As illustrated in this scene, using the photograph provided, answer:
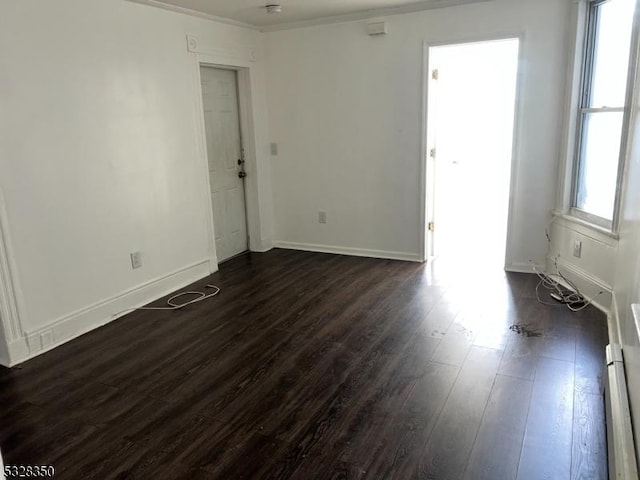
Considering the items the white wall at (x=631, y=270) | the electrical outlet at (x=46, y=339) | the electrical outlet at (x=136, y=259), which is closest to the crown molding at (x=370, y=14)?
the white wall at (x=631, y=270)

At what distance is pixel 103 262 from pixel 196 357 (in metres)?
1.14

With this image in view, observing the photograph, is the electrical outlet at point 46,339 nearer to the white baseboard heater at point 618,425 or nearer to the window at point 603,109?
the white baseboard heater at point 618,425

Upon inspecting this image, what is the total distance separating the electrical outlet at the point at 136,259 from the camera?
3781mm

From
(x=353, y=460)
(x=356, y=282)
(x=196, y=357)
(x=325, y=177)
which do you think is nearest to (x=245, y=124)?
(x=325, y=177)

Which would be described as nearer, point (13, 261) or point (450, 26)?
point (13, 261)

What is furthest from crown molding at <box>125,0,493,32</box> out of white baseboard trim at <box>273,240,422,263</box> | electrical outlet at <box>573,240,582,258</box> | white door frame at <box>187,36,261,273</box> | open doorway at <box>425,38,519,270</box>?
white baseboard trim at <box>273,240,422,263</box>

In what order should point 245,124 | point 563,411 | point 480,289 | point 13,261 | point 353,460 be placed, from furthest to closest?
point 245,124 < point 480,289 < point 13,261 < point 563,411 < point 353,460

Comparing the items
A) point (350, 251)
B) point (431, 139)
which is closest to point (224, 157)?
point (350, 251)

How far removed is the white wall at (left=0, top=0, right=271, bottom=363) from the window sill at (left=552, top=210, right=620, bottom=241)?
319cm

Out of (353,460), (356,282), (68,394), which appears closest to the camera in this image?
(353,460)

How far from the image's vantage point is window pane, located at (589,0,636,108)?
3283mm

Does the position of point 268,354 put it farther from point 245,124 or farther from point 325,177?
point 245,124

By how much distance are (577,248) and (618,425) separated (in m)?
2.14

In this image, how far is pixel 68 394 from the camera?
265cm
